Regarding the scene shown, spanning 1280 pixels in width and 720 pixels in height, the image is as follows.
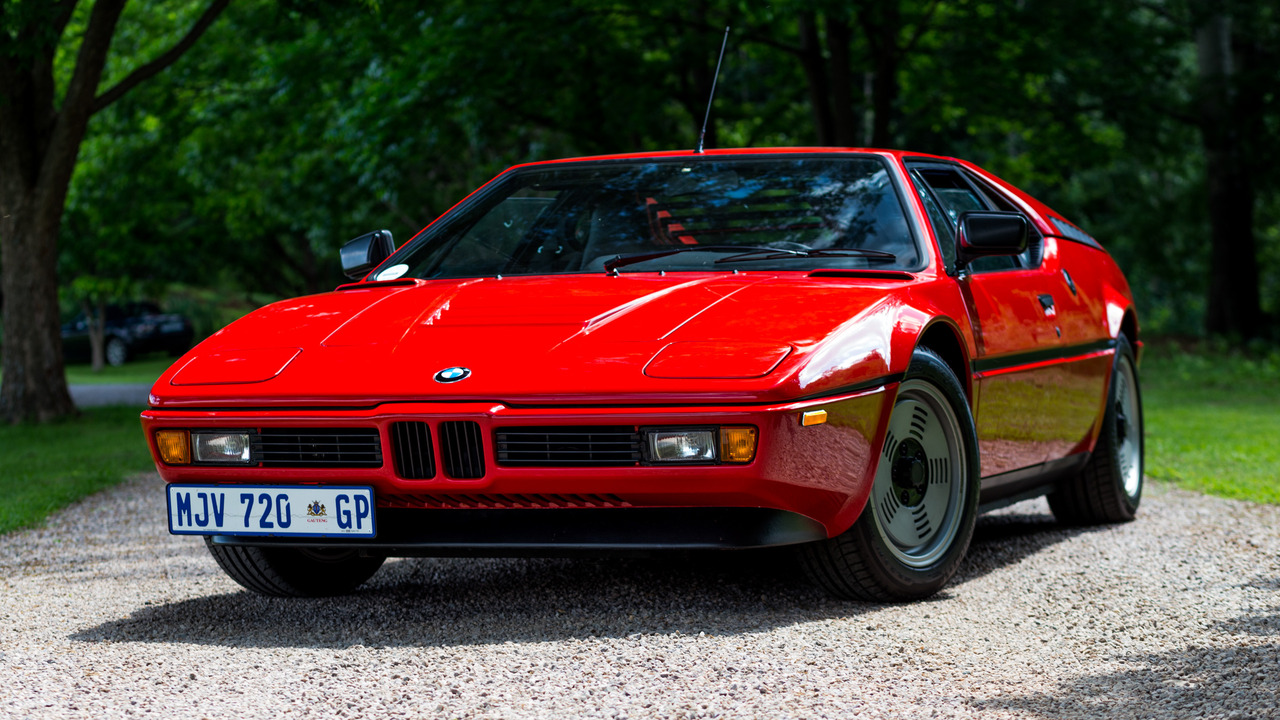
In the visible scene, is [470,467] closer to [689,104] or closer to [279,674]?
[279,674]

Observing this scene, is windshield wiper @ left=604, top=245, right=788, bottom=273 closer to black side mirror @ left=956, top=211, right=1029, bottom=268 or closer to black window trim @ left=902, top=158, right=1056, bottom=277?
black side mirror @ left=956, top=211, right=1029, bottom=268

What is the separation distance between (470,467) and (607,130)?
14.9 meters

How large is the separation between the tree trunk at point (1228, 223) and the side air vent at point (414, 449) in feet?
60.9

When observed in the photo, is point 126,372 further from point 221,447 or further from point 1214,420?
point 221,447

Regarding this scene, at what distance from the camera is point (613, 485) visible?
11.8 feet

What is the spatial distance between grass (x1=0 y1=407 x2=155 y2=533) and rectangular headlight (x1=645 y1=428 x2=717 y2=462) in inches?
170

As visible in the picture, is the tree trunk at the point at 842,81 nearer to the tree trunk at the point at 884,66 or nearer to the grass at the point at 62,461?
the tree trunk at the point at 884,66

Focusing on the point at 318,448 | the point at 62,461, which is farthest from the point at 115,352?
the point at 318,448

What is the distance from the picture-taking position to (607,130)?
18.2m

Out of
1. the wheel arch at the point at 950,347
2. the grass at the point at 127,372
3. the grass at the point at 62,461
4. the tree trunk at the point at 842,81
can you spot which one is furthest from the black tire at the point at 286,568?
the grass at the point at 127,372

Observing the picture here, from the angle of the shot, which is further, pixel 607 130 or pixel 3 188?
pixel 607 130

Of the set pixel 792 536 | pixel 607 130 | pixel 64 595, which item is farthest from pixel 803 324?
pixel 607 130

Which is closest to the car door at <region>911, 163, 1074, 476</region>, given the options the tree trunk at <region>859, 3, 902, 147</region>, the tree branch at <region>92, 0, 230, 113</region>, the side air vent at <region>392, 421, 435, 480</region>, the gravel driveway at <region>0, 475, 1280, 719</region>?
the gravel driveway at <region>0, 475, 1280, 719</region>

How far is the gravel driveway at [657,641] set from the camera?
10.3 ft
